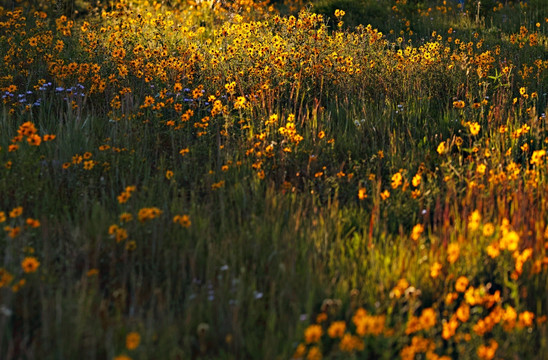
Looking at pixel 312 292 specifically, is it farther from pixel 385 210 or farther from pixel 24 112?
pixel 24 112

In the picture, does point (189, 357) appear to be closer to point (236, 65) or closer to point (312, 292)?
point (312, 292)

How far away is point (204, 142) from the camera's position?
156 inches

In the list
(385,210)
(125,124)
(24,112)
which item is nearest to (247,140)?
(125,124)

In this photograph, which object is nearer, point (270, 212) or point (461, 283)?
point (461, 283)

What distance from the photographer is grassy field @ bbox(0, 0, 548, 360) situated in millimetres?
2232

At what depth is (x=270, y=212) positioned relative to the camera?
125 inches

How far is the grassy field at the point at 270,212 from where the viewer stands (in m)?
2.23

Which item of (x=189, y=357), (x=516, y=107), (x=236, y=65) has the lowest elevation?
(x=189, y=357)

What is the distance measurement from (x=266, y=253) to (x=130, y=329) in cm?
79

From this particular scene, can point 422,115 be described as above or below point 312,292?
above

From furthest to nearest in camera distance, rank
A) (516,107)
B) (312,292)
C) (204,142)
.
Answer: (516,107), (204,142), (312,292)

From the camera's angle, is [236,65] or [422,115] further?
[236,65]

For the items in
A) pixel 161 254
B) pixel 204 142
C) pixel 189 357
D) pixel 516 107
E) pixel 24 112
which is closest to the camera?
pixel 189 357

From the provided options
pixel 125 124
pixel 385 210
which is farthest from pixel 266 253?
pixel 125 124
